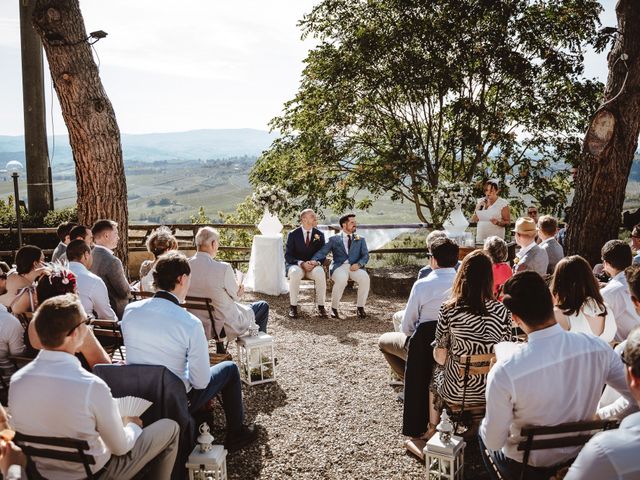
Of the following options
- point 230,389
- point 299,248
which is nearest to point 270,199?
point 299,248

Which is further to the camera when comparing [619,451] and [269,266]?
[269,266]

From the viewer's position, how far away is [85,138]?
6281mm

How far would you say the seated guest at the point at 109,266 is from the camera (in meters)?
5.14

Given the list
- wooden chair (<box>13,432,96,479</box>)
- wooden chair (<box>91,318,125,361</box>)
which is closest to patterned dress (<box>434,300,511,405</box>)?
wooden chair (<box>13,432,96,479</box>)

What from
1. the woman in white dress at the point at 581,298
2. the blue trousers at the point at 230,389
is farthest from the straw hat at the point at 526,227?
the blue trousers at the point at 230,389

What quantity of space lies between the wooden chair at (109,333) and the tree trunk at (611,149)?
19.6 ft

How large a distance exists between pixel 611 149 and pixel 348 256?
3.75m

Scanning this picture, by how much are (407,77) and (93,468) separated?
10.2 meters

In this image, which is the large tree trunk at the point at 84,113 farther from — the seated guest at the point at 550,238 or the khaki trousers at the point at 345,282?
the seated guest at the point at 550,238

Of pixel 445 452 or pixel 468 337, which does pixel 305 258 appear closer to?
pixel 468 337

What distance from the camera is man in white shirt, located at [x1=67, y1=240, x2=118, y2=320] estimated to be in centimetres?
446

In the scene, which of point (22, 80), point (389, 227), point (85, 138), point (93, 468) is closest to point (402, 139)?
point (389, 227)

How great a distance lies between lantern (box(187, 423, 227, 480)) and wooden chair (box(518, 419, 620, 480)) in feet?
5.27

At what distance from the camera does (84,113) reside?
20.4ft
